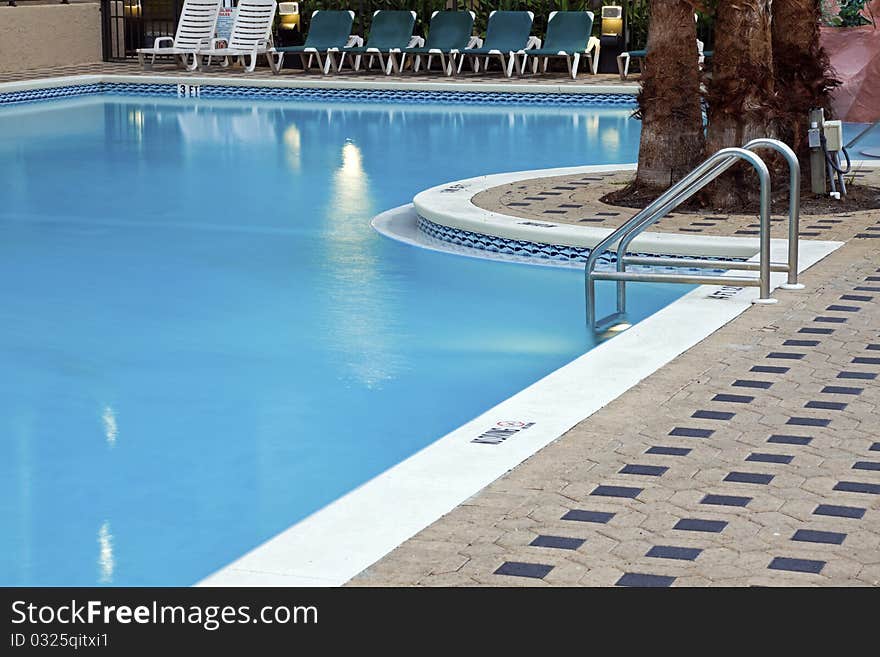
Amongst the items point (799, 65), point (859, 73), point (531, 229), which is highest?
point (799, 65)

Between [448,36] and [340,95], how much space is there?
5.81 feet

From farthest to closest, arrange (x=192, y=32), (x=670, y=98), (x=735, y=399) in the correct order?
(x=192, y=32)
(x=670, y=98)
(x=735, y=399)

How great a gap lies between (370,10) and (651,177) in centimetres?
1303

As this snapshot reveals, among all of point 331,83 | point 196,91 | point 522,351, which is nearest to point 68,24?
point 196,91

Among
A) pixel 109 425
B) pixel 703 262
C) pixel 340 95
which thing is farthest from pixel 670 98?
pixel 340 95

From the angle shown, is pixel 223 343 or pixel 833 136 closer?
pixel 223 343

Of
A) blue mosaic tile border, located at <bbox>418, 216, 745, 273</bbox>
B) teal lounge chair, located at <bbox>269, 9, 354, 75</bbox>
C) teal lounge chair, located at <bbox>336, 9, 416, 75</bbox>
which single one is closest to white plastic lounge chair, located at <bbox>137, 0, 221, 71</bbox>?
teal lounge chair, located at <bbox>269, 9, 354, 75</bbox>

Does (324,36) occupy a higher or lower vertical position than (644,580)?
higher

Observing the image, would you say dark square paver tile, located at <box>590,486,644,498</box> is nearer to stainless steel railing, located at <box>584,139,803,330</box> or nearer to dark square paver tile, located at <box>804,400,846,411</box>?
dark square paver tile, located at <box>804,400,846,411</box>

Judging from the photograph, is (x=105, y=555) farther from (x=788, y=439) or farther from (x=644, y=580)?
(x=788, y=439)

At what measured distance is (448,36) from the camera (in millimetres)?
20781

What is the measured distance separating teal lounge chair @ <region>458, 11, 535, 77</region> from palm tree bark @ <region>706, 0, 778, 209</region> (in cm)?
1066

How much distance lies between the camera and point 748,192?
9891 mm
